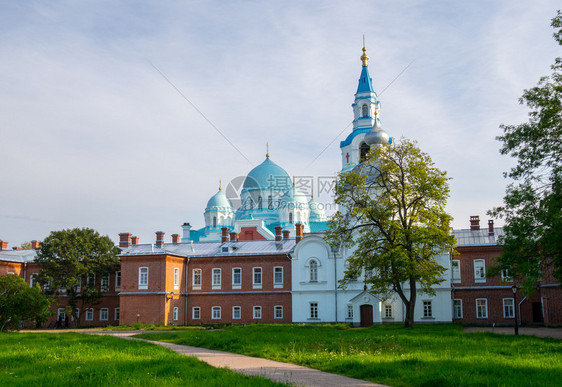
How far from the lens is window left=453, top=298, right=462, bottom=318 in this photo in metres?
37.5

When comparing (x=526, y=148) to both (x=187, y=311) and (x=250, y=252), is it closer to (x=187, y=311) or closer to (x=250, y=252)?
(x=250, y=252)

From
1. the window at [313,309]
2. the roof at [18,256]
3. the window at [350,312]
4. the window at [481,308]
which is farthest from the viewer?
the roof at [18,256]

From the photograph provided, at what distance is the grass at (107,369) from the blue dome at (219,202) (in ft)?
160

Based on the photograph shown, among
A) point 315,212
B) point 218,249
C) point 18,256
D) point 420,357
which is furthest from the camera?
point 315,212

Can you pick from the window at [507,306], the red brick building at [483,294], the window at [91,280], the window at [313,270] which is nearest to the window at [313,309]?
the window at [313,270]

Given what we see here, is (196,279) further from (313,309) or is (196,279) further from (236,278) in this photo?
(313,309)

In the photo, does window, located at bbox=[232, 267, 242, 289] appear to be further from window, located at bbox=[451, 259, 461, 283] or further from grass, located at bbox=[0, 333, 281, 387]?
grass, located at bbox=[0, 333, 281, 387]

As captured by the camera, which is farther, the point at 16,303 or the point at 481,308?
the point at 481,308

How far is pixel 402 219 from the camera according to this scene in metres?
28.6

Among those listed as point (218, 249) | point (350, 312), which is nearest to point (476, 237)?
point (350, 312)

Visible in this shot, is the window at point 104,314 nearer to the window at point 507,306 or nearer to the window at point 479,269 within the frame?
the window at point 479,269

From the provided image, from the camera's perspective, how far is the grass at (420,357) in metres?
11.0

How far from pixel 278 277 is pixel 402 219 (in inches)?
530

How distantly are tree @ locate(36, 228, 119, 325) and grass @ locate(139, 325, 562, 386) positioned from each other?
70.1 feet
